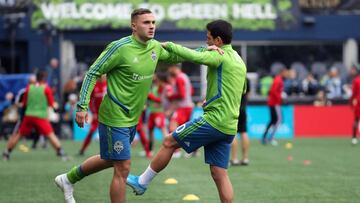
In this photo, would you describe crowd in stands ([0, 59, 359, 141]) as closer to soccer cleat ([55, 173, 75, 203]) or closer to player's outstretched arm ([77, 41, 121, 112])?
soccer cleat ([55, 173, 75, 203])

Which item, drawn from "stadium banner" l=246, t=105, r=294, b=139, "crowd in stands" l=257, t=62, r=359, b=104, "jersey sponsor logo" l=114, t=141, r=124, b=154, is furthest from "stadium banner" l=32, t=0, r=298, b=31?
"jersey sponsor logo" l=114, t=141, r=124, b=154

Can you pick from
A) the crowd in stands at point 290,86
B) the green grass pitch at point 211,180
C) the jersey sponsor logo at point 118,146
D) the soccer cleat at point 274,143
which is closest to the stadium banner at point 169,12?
the crowd in stands at point 290,86

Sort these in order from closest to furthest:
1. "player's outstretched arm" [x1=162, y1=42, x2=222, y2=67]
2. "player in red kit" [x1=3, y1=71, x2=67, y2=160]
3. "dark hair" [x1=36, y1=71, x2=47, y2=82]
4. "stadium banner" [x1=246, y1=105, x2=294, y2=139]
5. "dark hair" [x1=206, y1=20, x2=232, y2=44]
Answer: "player's outstretched arm" [x1=162, y1=42, x2=222, y2=67] < "dark hair" [x1=206, y1=20, x2=232, y2=44] < "player in red kit" [x1=3, y1=71, x2=67, y2=160] < "dark hair" [x1=36, y1=71, x2=47, y2=82] < "stadium banner" [x1=246, y1=105, x2=294, y2=139]

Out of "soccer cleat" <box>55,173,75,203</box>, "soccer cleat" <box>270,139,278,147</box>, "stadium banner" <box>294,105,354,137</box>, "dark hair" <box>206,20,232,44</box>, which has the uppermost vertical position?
"dark hair" <box>206,20,232,44</box>

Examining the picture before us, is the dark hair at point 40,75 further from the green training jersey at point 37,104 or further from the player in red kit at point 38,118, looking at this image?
the green training jersey at point 37,104

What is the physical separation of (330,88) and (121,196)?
78.7ft

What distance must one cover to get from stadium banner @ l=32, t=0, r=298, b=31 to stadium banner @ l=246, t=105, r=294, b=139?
21.5 feet

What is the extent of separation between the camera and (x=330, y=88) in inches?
1294

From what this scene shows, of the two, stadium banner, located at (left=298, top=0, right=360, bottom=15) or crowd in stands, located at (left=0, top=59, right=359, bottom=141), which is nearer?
crowd in stands, located at (left=0, top=59, right=359, bottom=141)

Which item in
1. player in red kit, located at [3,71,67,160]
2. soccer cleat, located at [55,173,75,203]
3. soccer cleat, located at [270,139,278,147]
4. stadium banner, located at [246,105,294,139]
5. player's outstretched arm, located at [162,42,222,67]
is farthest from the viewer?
stadium banner, located at [246,105,294,139]

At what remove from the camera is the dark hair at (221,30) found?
9.73m

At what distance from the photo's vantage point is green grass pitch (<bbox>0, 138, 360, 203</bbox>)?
40.0 ft

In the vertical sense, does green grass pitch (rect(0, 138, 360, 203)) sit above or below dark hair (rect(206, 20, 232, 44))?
below

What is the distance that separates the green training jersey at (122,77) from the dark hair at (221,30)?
62cm
